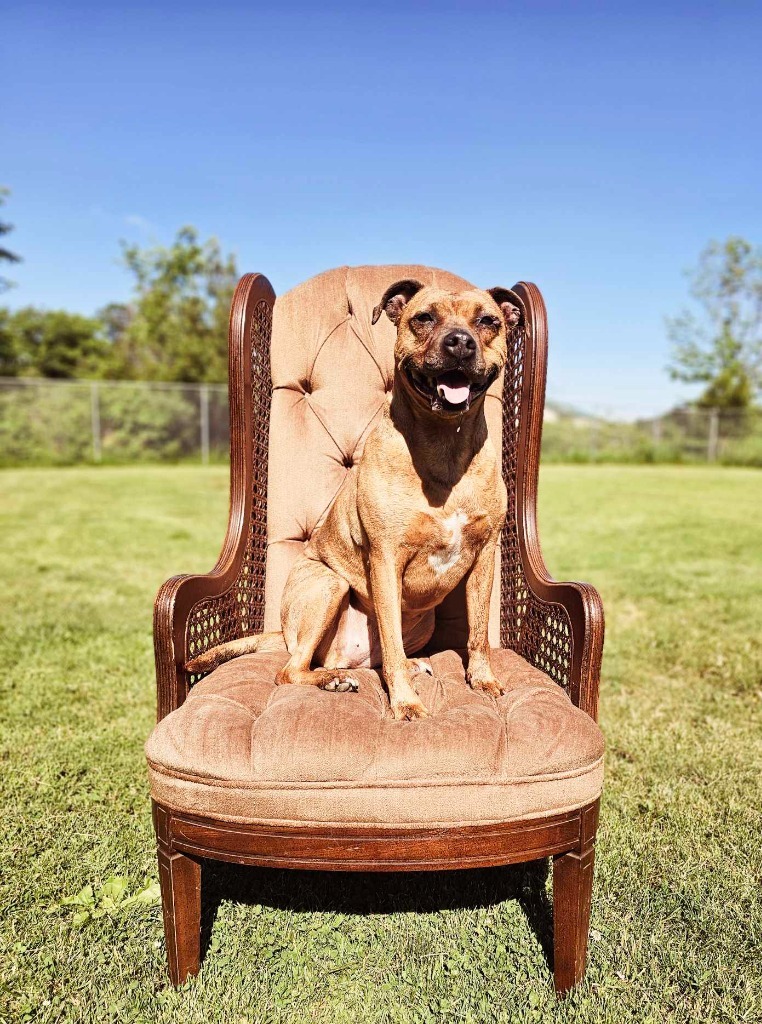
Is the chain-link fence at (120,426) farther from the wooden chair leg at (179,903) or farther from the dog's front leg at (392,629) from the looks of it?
the wooden chair leg at (179,903)

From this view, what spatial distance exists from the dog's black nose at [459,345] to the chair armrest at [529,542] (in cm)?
74

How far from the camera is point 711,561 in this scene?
7.73 meters

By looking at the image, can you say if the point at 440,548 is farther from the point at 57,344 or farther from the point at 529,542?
the point at 57,344

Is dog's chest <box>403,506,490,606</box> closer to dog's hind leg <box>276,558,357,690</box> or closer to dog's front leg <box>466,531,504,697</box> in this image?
dog's front leg <box>466,531,504,697</box>

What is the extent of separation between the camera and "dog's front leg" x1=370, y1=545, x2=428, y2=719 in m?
2.05

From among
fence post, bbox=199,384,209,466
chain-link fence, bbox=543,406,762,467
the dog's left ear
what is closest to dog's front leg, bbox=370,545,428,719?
the dog's left ear

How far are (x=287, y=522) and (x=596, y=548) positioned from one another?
6.11 m

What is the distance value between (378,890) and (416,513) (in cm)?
133

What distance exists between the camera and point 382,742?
173 cm

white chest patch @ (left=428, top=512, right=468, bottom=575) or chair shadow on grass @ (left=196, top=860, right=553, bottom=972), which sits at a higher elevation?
white chest patch @ (left=428, top=512, right=468, bottom=575)

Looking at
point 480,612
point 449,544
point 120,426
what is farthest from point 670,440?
point 449,544

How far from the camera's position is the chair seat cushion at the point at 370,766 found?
168 cm

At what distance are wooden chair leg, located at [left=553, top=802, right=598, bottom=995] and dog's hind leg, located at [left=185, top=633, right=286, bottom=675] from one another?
1202mm

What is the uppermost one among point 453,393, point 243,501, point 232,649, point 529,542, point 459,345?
point 459,345
